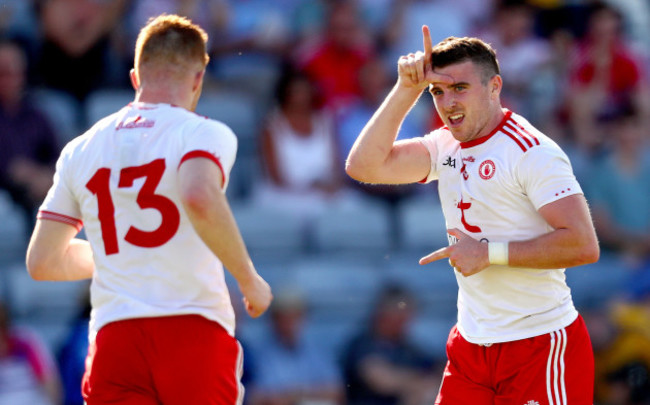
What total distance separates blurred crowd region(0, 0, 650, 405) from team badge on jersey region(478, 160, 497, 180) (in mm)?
4058

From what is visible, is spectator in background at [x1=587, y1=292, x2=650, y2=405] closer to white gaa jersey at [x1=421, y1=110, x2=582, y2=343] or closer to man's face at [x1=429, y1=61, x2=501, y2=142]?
white gaa jersey at [x1=421, y1=110, x2=582, y2=343]

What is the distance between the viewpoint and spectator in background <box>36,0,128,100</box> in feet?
30.8

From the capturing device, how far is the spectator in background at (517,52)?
1096cm

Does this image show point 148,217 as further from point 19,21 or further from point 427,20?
point 427,20

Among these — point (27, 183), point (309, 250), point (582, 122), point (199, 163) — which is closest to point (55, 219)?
point (199, 163)

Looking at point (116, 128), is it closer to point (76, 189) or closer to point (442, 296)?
point (76, 189)

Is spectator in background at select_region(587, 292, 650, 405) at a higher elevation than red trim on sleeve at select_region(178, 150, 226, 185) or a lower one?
lower

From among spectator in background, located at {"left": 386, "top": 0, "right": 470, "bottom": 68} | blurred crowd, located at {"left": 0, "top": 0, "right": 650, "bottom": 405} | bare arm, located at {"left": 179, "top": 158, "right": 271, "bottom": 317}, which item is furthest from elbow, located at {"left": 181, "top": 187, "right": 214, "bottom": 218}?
spectator in background, located at {"left": 386, "top": 0, "right": 470, "bottom": 68}

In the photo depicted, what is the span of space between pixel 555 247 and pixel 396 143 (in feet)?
3.40

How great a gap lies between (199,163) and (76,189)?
0.65m

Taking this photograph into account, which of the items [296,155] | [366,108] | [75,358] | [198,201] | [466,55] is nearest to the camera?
[198,201]

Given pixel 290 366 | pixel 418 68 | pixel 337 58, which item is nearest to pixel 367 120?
pixel 337 58

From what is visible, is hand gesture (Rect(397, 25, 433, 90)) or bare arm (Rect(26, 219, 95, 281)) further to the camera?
hand gesture (Rect(397, 25, 433, 90))

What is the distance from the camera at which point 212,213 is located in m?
4.05
